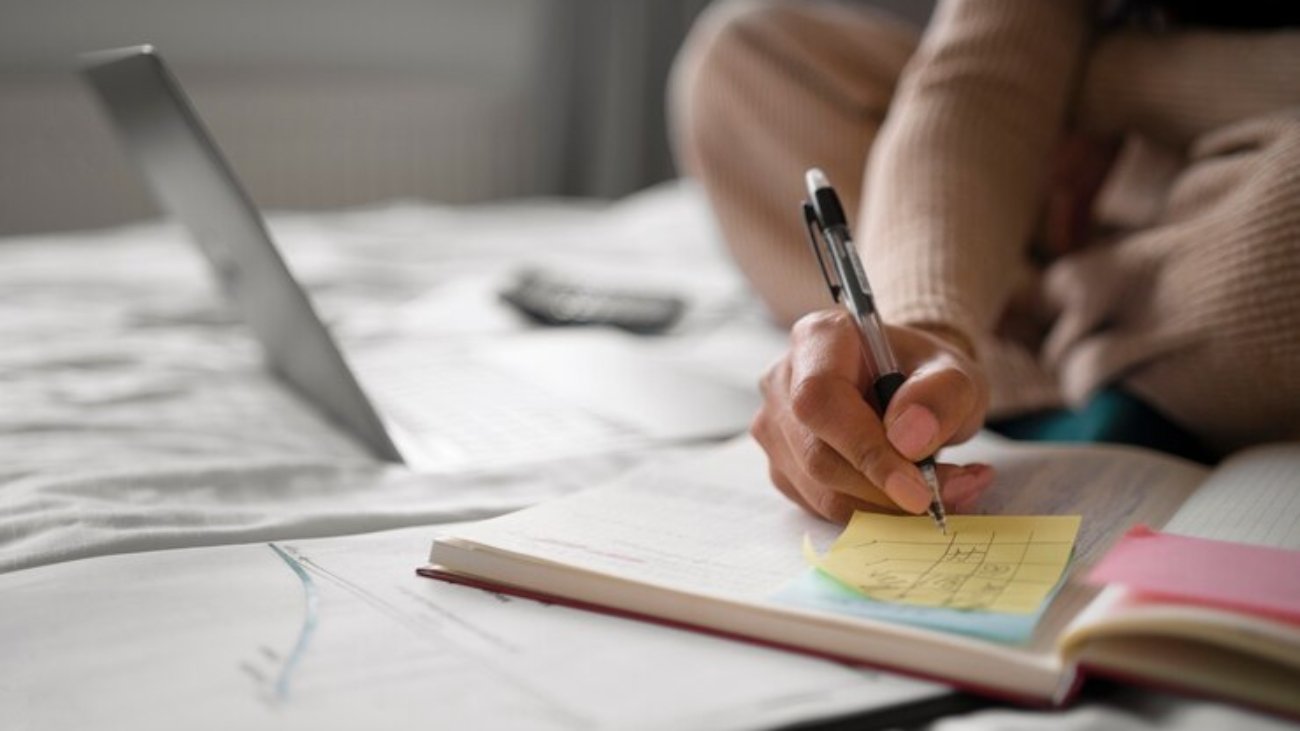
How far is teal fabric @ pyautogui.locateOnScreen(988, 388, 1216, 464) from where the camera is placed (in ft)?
2.84

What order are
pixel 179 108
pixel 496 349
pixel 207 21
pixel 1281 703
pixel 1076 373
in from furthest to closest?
pixel 207 21 → pixel 496 349 → pixel 1076 373 → pixel 179 108 → pixel 1281 703

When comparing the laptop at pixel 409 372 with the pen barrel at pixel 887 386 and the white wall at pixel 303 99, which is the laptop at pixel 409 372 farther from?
the white wall at pixel 303 99

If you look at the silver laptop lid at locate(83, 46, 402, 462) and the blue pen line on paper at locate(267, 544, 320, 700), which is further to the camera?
the silver laptop lid at locate(83, 46, 402, 462)

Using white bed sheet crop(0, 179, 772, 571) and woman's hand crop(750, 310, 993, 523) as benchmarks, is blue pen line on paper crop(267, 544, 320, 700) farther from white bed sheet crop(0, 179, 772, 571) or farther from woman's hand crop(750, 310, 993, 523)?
woman's hand crop(750, 310, 993, 523)

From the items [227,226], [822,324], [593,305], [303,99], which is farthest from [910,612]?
[303,99]

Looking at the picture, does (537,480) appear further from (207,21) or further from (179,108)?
(207,21)

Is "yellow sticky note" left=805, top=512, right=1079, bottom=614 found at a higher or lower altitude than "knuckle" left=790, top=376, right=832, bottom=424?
lower

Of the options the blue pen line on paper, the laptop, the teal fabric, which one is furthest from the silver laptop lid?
the teal fabric

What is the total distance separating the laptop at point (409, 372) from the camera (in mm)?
816

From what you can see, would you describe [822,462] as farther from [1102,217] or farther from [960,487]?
[1102,217]

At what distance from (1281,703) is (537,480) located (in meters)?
0.43

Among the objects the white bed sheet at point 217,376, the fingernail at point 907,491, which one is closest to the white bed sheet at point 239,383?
the white bed sheet at point 217,376

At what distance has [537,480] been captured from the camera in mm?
771

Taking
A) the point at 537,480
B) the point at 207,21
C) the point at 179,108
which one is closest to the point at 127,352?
the point at 179,108
